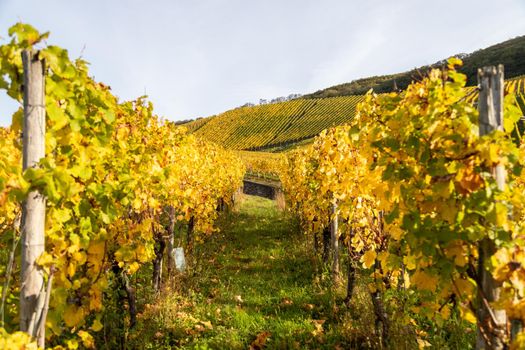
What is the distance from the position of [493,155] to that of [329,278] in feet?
19.7

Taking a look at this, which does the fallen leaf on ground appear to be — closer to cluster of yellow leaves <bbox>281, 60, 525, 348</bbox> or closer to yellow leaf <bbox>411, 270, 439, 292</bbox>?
cluster of yellow leaves <bbox>281, 60, 525, 348</bbox>

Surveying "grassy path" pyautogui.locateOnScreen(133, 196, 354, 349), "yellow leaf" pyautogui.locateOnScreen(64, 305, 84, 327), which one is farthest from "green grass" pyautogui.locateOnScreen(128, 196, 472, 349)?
"yellow leaf" pyautogui.locateOnScreen(64, 305, 84, 327)

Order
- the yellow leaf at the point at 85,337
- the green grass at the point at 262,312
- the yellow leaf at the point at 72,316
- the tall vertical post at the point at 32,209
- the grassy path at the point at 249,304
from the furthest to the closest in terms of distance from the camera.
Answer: the grassy path at the point at 249,304
the green grass at the point at 262,312
the yellow leaf at the point at 72,316
the yellow leaf at the point at 85,337
the tall vertical post at the point at 32,209

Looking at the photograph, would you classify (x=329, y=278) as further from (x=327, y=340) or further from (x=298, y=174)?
(x=298, y=174)

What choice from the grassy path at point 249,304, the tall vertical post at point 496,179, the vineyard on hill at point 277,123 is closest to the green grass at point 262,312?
the grassy path at point 249,304

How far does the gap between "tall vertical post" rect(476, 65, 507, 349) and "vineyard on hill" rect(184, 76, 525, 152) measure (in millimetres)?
61272

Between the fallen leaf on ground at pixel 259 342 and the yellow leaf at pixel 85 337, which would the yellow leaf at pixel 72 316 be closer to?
the yellow leaf at pixel 85 337

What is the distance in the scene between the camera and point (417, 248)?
1.92 metres

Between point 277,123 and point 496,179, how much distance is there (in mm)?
76197

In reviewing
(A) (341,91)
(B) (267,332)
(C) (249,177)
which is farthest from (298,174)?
(A) (341,91)

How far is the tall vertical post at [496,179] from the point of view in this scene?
71.1 inches

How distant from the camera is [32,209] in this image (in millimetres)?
1755

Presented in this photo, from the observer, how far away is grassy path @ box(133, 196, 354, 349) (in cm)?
484

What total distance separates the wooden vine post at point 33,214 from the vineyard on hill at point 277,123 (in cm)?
6151
